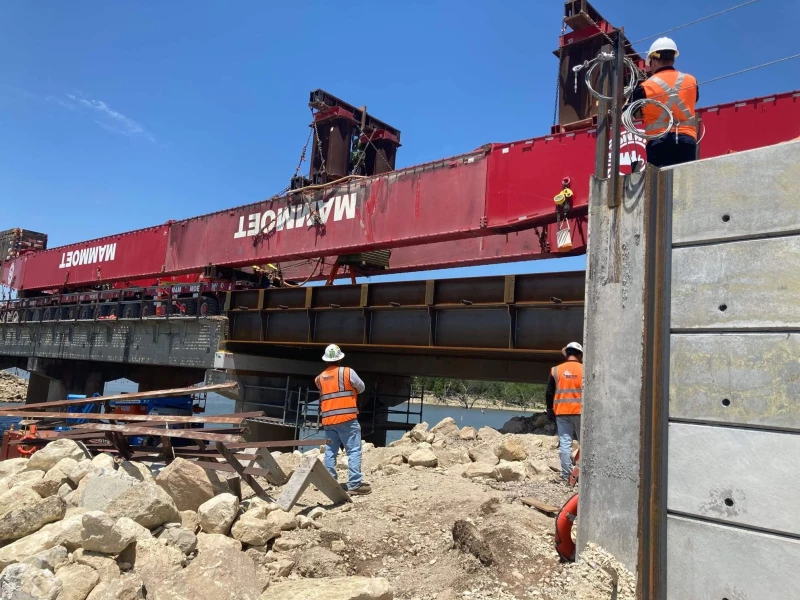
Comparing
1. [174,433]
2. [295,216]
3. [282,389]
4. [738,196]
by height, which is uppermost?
[295,216]

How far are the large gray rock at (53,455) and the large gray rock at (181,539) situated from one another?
95.2 inches

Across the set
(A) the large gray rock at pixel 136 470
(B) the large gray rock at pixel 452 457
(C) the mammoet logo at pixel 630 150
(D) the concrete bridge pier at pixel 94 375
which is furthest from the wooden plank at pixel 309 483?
(D) the concrete bridge pier at pixel 94 375

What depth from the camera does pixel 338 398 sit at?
6602mm

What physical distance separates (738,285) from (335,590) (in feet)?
9.29

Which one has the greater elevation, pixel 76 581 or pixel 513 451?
pixel 513 451

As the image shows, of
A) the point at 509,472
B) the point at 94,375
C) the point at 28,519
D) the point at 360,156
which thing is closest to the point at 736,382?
the point at 509,472

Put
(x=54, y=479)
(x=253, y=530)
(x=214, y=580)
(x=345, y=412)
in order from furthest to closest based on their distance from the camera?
(x=345, y=412), (x=54, y=479), (x=253, y=530), (x=214, y=580)

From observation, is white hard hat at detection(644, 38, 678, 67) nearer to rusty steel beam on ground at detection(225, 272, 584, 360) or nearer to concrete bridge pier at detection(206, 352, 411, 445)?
rusty steel beam on ground at detection(225, 272, 584, 360)

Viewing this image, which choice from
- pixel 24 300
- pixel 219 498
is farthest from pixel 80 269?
pixel 219 498

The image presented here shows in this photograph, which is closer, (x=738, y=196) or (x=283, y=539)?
(x=738, y=196)

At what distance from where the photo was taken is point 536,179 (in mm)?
9789

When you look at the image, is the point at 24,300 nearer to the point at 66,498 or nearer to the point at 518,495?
the point at 66,498

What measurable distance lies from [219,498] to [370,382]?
1182cm

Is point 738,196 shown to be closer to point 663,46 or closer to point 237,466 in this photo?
point 663,46
